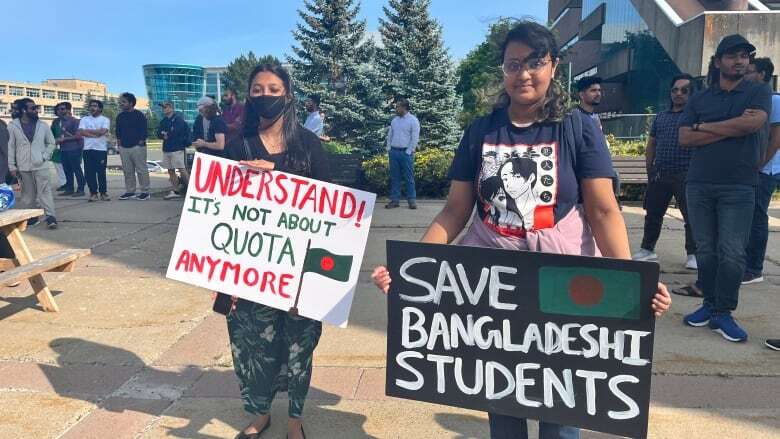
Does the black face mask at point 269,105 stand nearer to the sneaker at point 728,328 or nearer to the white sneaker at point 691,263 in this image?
the sneaker at point 728,328

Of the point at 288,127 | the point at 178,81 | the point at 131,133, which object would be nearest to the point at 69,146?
the point at 131,133

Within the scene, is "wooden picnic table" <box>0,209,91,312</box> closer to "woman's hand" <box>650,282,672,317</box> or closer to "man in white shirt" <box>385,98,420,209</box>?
"woman's hand" <box>650,282,672,317</box>

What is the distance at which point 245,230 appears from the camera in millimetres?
2703

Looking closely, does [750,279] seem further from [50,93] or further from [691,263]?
[50,93]

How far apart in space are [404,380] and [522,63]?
1241mm

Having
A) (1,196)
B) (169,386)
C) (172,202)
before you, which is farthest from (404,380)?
(172,202)

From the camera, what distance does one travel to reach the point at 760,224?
16.4ft

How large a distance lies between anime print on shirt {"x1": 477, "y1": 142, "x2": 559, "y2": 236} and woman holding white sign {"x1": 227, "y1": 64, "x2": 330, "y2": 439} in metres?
1.02

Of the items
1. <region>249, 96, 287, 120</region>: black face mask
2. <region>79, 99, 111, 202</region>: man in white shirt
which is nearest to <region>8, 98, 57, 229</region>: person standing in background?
<region>79, 99, 111, 202</region>: man in white shirt

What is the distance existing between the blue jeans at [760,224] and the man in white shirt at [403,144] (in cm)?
545

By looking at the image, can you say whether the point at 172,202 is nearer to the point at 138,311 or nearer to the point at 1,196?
the point at 1,196

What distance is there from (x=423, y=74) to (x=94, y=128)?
13.8 metres

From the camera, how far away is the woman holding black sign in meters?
2.05

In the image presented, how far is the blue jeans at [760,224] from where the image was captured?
190 inches
